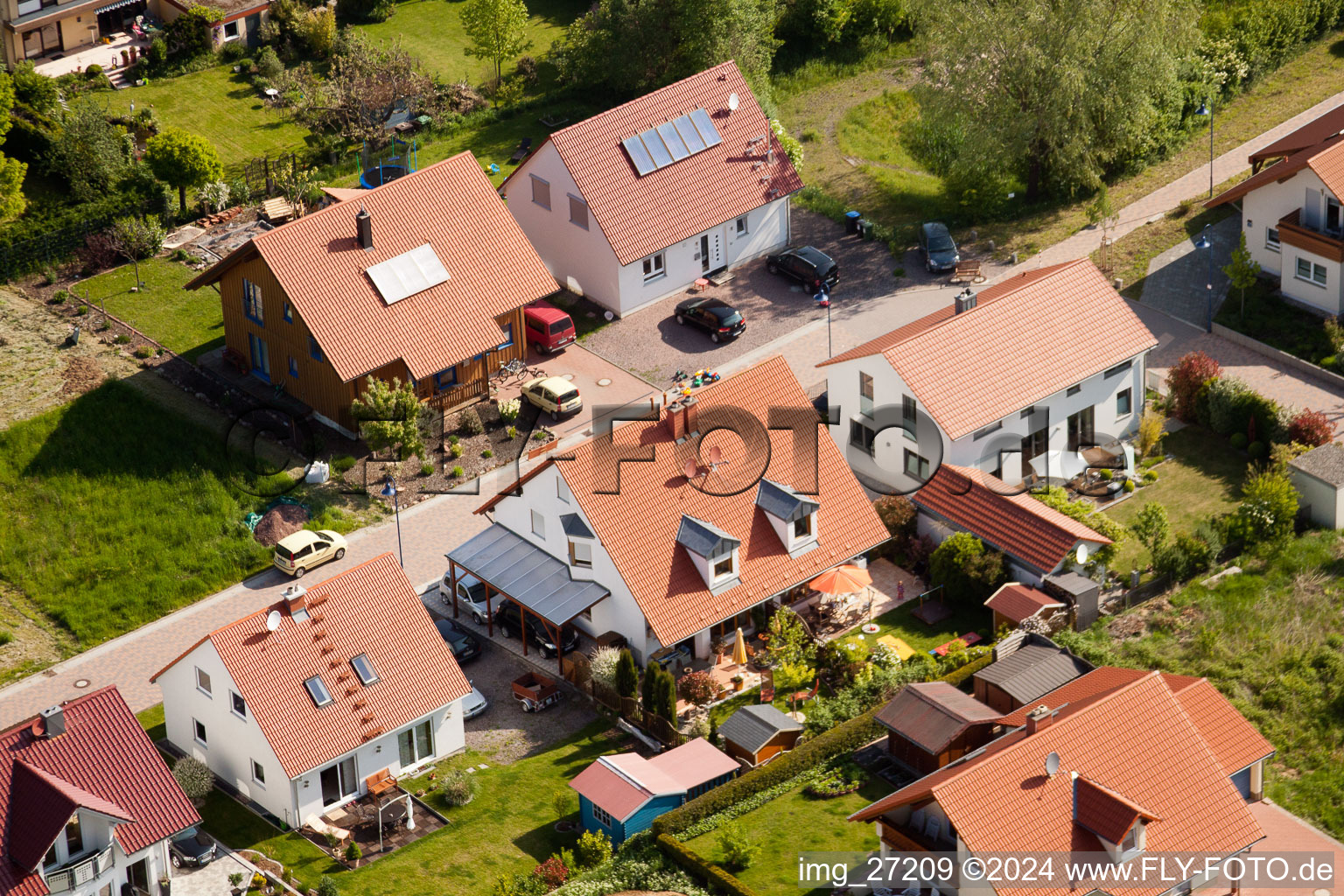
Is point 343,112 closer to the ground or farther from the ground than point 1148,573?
farther from the ground

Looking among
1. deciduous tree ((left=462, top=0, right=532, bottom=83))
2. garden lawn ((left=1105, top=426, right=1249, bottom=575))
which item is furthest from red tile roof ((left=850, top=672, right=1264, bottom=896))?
deciduous tree ((left=462, top=0, right=532, bottom=83))

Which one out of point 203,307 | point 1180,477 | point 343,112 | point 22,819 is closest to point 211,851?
point 22,819

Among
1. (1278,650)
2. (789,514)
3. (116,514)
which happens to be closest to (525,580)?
(789,514)

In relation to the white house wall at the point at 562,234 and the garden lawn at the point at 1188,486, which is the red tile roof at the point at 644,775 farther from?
the white house wall at the point at 562,234

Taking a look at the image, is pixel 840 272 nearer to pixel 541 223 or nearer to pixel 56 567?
pixel 541 223

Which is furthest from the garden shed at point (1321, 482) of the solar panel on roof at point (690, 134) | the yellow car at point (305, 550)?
the yellow car at point (305, 550)

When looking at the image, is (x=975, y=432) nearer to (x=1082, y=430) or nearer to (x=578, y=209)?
(x=1082, y=430)
